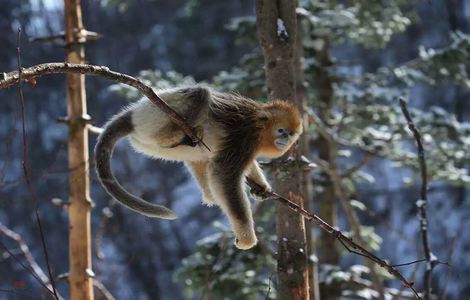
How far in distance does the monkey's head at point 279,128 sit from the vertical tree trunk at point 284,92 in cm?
12

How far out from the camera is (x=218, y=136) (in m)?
3.11

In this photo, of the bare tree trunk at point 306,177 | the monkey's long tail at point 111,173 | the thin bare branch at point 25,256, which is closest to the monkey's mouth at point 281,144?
the monkey's long tail at point 111,173

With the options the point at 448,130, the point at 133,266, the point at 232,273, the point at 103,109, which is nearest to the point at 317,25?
the point at 448,130

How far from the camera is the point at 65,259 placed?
1491 cm

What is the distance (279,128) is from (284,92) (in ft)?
0.77

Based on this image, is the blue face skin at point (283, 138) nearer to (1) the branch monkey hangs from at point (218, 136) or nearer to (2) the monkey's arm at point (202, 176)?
(1) the branch monkey hangs from at point (218, 136)

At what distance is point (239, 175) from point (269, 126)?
273mm

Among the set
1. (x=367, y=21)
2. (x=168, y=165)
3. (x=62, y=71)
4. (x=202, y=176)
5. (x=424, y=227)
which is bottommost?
(x=168, y=165)

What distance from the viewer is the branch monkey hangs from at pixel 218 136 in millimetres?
3018

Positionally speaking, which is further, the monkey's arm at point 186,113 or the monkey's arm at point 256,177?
the monkey's arm at point 256,177

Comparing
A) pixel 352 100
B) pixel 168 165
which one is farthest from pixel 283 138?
pixel 168 165

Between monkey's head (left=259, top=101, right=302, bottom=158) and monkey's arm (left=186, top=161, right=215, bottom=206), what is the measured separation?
376 millimetres

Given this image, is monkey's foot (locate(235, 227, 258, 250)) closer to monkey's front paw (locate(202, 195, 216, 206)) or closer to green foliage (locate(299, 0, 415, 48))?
monkey's front paw (locate(202, 195, 216, 206))

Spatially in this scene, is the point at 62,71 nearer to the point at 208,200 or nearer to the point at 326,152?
the point at 208,200
